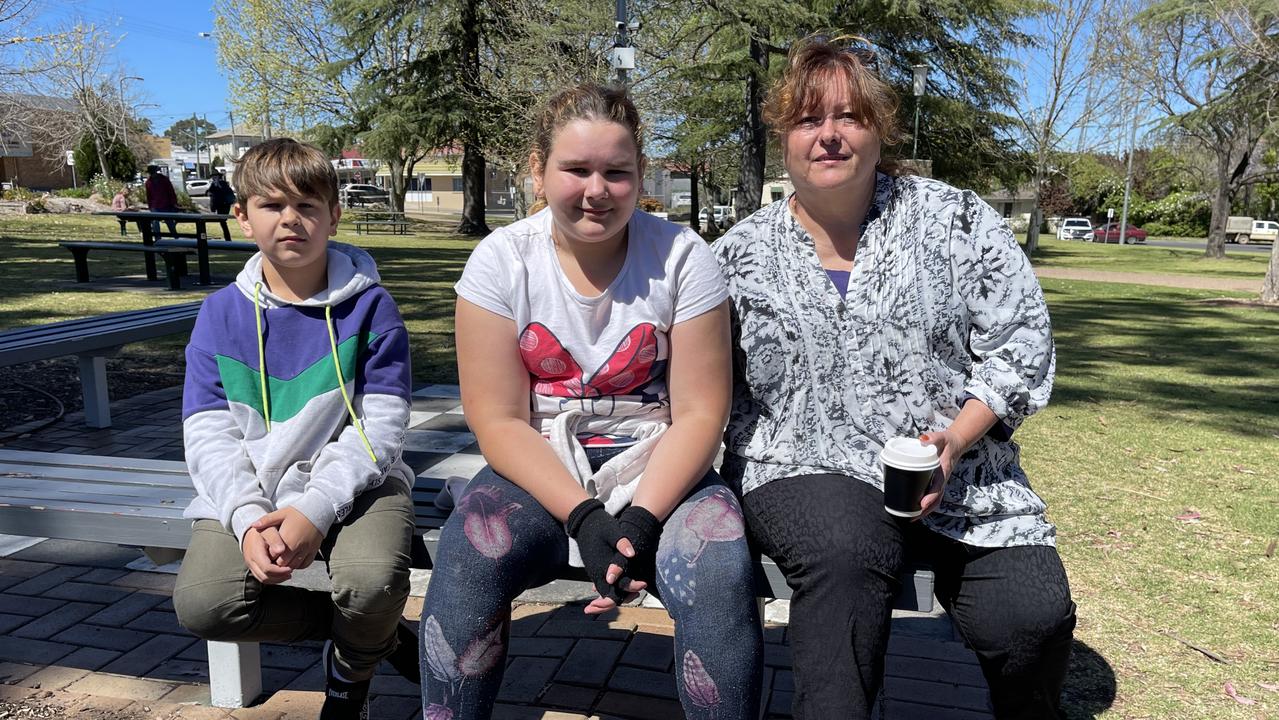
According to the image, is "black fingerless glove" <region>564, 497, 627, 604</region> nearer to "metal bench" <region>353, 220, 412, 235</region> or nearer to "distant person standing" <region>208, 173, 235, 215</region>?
"distant person standing" <region>208, 173, 235, 215</region>

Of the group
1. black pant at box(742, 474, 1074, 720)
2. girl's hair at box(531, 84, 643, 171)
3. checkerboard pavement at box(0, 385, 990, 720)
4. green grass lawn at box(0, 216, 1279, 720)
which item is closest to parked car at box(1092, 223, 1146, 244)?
green grass lawn at box(0, 216, 1279, 720)

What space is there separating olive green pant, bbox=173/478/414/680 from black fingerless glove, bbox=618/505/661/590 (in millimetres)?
545

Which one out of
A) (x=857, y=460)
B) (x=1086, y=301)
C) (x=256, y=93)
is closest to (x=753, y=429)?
(x=857, y=460)

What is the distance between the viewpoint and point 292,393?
91.1 inches

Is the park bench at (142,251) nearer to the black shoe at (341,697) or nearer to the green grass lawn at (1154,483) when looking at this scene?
the green grass lawn at (1154,483)

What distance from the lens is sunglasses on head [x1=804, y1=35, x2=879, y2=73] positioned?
226 centimetres

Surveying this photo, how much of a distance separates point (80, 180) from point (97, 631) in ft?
194

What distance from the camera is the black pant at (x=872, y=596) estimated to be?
6.28 ft

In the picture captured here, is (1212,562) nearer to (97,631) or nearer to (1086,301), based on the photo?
(97,631)

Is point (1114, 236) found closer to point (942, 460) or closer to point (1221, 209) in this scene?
point (1221, 209)

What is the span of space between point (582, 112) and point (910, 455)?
1.03 meters

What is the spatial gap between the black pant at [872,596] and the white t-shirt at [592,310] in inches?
16.8

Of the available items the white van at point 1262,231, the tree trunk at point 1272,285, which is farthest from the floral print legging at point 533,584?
the white van at point 1262,231

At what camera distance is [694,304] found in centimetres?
220
